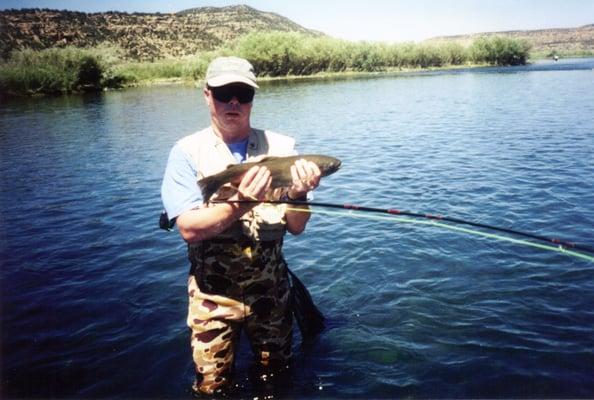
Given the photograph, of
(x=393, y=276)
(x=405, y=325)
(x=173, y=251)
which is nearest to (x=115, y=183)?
(x=173, y=251)

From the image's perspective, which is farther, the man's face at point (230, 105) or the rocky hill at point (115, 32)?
the rocky hill at point (115, 32)

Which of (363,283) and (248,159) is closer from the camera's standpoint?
(248,159)

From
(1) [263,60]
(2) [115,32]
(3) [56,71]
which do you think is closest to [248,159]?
(3) [56,71]

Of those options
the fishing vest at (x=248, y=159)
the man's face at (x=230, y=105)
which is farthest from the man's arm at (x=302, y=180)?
the man's face at (x=230, y=105)

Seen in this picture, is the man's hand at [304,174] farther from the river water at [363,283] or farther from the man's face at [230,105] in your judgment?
the river water at [363,283]

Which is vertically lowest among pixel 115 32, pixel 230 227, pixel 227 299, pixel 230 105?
pixel 227 299

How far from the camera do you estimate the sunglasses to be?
3.14 metres

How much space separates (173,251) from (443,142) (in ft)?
42.0

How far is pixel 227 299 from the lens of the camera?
3410 millimetres

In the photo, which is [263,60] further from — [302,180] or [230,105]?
[302,180]

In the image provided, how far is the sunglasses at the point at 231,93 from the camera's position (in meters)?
3.14

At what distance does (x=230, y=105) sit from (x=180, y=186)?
0.69 metres

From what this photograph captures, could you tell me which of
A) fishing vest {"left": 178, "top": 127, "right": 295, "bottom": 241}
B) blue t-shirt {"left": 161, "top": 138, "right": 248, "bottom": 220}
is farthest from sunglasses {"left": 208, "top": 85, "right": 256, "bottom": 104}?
blue t-shirt {"left": 161, "top": 138, "right": 248, "bottom": 220}

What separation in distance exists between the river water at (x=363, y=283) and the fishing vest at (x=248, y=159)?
3.69 ft
